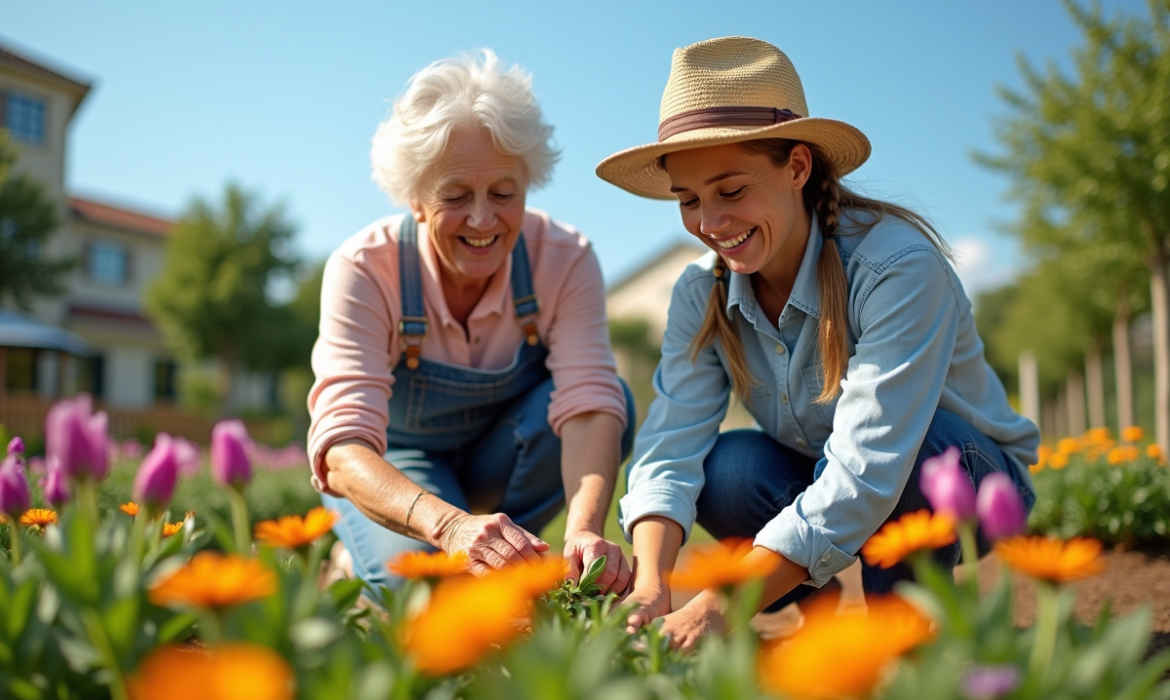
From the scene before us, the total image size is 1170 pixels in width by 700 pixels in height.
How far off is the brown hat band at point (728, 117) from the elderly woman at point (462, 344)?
2.28 feet

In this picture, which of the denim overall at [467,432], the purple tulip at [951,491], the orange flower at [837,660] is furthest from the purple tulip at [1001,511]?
the denim overall at [467,432]

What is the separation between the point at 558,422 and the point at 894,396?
1255 mm

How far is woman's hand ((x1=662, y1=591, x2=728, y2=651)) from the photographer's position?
1.61 meters

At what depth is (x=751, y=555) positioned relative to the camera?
1972 mm

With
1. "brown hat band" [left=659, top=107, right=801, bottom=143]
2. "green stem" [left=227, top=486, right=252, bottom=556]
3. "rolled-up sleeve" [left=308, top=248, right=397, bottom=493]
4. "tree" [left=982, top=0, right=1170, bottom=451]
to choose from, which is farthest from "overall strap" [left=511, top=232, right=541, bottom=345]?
"tree" [left=982, top=0, right=1170, bottom=451]

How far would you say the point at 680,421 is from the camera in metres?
2.62

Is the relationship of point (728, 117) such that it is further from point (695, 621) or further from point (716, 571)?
point (716, 571)

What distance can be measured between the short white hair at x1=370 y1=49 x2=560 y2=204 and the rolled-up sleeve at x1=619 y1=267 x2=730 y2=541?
687mm

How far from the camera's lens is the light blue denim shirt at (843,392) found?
202cm

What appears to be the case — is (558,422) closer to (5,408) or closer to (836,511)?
(836,511)

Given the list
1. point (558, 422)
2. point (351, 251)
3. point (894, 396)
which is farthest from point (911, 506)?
point (351, 251)

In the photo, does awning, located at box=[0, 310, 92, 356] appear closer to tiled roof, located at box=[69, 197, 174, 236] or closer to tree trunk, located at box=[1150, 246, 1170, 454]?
tiled roof, located at box=[69, 197, 174, 236]

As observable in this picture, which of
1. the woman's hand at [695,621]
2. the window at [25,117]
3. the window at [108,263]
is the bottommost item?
the woman's hand at [695,621]

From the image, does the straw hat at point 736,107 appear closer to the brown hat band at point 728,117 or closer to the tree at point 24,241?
the brown hat band at point 728,117
